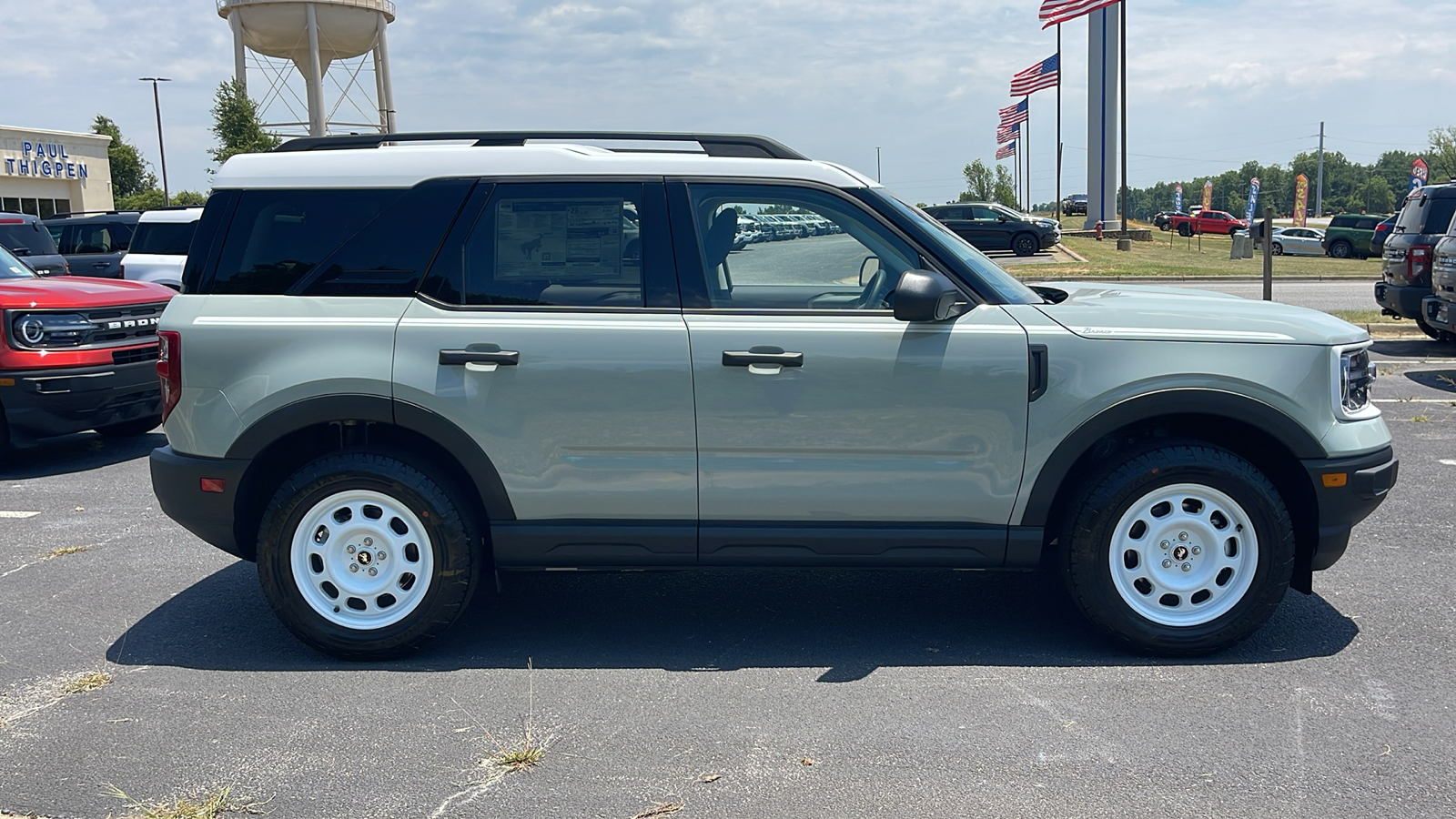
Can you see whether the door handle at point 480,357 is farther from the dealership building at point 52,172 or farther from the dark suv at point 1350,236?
the dealership building at point 52,172

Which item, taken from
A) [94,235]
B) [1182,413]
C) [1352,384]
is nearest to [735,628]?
[1182,413]

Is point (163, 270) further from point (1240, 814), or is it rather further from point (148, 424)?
point (1240, 814)

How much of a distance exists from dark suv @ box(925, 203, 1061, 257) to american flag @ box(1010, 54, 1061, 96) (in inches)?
586

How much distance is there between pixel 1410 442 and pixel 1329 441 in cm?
480

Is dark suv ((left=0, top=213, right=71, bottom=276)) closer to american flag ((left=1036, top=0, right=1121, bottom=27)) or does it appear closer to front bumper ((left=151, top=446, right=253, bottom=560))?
front bumper ((left=151, top=446, right=253, bottom=560))

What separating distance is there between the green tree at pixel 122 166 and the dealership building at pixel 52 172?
595 cm

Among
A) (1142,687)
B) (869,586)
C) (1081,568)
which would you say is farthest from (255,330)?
(1142,687)

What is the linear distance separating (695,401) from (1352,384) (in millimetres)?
2505

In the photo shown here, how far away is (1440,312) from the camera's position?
39.0 feet

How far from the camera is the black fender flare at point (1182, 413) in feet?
14.0

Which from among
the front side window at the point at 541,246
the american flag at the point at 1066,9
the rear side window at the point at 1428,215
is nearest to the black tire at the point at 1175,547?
the front side window at the point at 541,246

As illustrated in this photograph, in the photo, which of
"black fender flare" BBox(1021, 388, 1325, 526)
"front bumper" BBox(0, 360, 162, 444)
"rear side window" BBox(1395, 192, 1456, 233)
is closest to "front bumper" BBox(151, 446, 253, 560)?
"black fender flare" BBox(1021, 388, 1325, 526)

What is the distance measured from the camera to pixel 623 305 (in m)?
4.44

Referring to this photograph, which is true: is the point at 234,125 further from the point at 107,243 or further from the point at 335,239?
the point at 335,239
